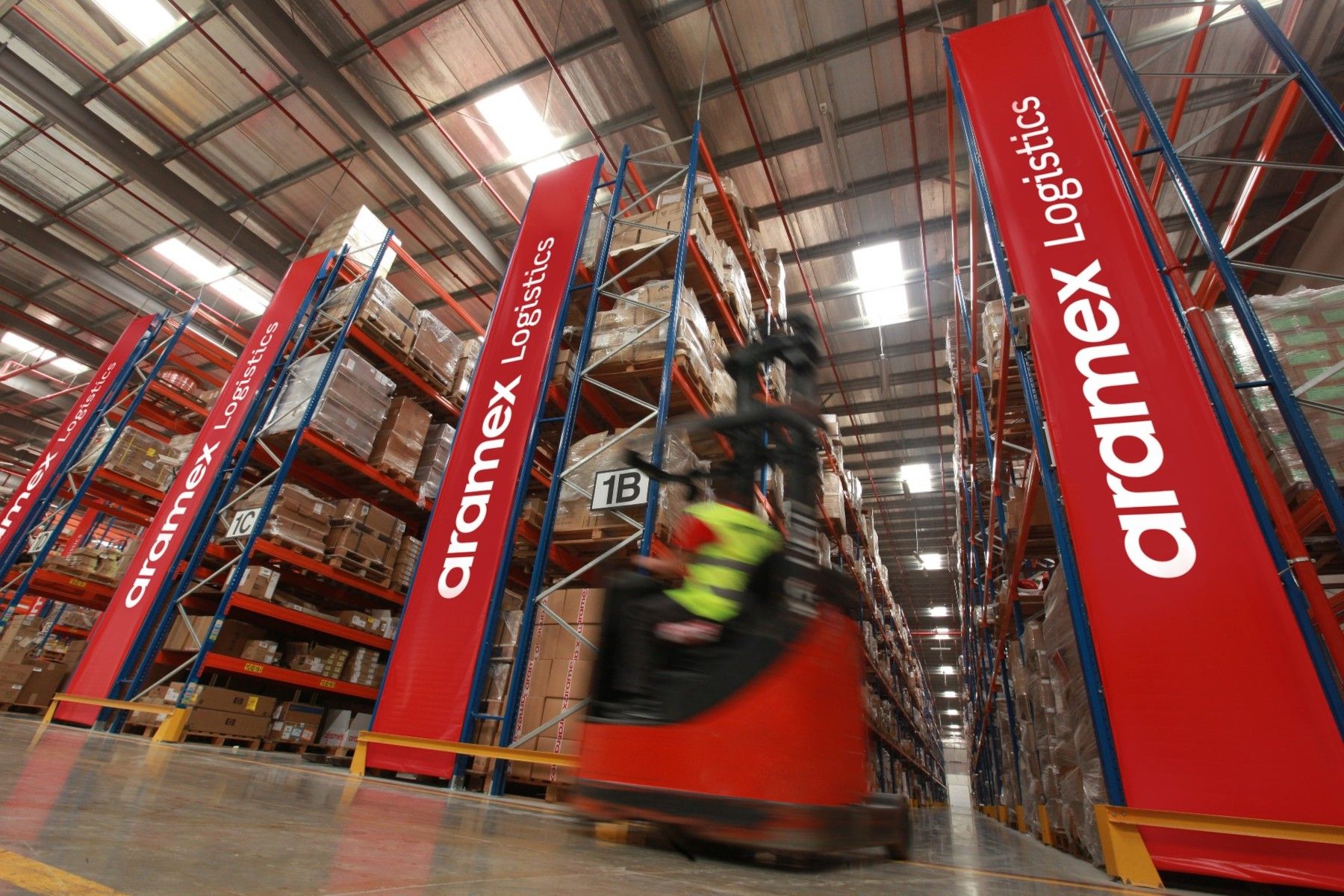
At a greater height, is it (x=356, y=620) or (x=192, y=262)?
(x=192, y=262)

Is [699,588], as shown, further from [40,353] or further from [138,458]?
[40,353]

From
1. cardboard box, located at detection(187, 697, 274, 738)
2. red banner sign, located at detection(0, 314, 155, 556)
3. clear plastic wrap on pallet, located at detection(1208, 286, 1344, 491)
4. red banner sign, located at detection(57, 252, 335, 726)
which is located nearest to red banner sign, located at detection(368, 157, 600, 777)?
cardboard box, located at detection(187, 697, 274, 738)

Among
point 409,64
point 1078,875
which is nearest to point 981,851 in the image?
point 1078,875

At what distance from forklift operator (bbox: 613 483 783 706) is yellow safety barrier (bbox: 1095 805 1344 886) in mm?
1898

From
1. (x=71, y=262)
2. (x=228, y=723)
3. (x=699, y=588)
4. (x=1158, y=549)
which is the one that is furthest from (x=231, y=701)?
(x=71, y=262)

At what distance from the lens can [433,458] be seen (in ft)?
25.2

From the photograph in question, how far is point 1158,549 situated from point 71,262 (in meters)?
15.2

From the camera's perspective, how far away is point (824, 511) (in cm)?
934

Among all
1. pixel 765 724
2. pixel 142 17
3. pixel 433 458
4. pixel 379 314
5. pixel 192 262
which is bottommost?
pixel 765 724

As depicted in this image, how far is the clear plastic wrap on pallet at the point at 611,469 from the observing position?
4.90 m

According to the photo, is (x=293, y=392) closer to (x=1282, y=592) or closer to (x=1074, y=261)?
(x=1074, y=261)

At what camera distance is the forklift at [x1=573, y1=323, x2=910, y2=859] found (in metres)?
1.77

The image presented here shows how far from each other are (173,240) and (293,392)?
7.69m

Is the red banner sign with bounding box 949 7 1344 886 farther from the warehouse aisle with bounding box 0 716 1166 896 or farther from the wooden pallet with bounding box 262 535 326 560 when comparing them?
the wooden pallet with bounding box 262 535 326 560
